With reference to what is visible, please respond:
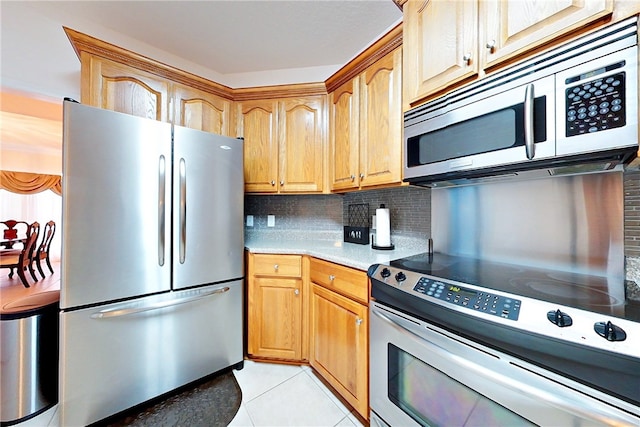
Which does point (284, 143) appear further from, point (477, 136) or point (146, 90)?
point (477, 136)

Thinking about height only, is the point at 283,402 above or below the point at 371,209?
below

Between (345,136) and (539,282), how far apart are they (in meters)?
1.42

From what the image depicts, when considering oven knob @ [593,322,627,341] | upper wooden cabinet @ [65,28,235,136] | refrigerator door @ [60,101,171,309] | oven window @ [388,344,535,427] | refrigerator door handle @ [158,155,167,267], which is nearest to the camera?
oven knob @ [593,322,627,341]

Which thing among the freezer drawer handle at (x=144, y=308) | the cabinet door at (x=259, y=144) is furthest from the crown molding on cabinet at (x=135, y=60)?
the freezer drawer handle at (x=144, y=308)

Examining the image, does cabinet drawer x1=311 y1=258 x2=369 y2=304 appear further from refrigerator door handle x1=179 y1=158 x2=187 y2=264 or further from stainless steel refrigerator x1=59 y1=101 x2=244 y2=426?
refrigerator door handle x1=179 y1=158 x2=187 y2=264

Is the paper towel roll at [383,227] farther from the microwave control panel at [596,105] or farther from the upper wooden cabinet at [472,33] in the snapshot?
the microwave control panel at [596,105]

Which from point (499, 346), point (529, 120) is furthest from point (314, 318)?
point (529, 120)

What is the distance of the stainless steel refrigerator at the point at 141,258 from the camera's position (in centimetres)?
128

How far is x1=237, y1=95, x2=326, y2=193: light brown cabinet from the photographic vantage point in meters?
2.08

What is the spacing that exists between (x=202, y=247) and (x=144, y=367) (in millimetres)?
749

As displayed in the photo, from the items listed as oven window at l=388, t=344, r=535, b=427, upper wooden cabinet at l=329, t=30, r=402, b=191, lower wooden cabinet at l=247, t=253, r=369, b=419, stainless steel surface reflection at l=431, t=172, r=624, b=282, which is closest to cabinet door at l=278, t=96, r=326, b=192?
upper wooden cabinet at l=329, t=30, r=402, b=191

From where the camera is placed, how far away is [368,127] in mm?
1688

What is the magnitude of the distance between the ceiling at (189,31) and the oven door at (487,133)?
1.04 metres

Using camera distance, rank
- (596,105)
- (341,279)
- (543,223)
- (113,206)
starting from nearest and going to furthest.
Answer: (596,105) → (543,223) → (113,206) → (341,279)
